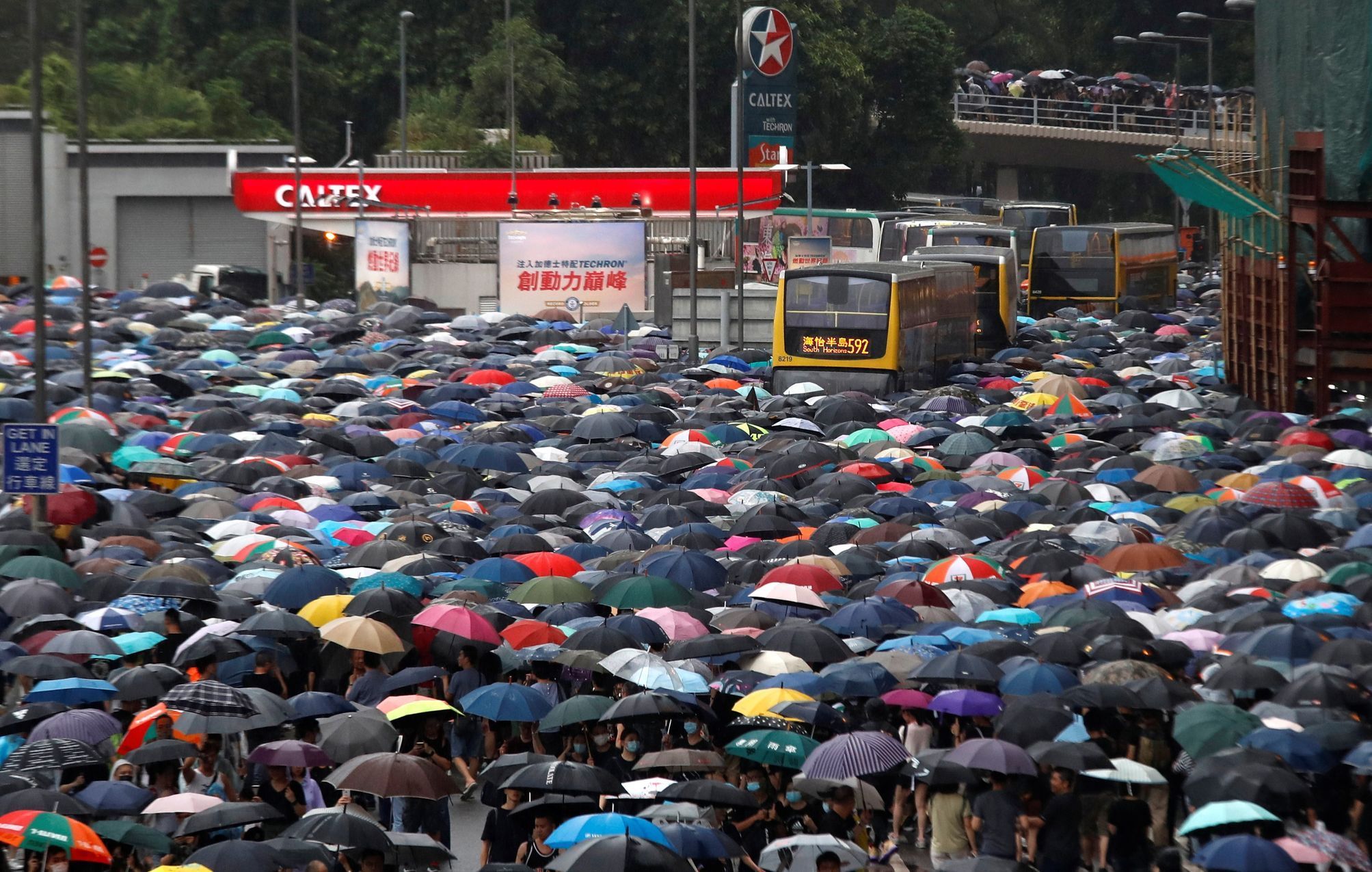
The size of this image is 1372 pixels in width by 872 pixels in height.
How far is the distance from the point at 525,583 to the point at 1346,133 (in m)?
14.8

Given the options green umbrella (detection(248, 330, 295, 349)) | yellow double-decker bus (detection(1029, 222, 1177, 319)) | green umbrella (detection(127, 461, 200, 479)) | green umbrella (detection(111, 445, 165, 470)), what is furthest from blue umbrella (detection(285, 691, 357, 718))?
yellow double-decker bus (detection(1029, 222, 1177, 319))

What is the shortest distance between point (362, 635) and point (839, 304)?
1703cm

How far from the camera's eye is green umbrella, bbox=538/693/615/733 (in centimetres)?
1201

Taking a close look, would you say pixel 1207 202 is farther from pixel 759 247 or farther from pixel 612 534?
pixel 759 247

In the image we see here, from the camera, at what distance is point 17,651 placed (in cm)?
1302

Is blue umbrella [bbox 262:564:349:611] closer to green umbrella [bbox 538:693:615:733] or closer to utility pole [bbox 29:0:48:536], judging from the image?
green umbrella [bbox 538:693:615:733]

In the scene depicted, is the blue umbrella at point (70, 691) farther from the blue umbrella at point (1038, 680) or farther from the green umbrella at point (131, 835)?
the blue umbrella at point (1038, 680)

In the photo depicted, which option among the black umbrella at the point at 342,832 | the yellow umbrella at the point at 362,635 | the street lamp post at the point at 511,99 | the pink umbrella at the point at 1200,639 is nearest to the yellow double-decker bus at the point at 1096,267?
the street lamp post at the point at 511,99

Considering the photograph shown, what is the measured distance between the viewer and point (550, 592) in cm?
1471

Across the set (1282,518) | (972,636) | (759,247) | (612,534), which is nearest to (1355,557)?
(1282,518)

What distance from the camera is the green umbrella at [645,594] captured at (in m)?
14.5

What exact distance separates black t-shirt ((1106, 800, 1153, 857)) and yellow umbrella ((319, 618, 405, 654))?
5.27 metres

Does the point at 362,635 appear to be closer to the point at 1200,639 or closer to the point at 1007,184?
the point at 1200,639

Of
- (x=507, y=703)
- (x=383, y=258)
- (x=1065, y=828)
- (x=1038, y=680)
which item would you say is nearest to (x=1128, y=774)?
(x=1065, y=828)
